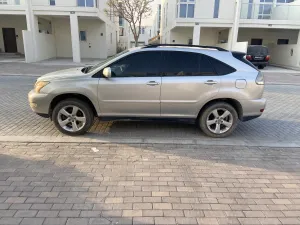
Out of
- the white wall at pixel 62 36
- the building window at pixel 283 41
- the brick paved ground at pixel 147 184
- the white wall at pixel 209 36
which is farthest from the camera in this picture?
the building window at pixel 283 41

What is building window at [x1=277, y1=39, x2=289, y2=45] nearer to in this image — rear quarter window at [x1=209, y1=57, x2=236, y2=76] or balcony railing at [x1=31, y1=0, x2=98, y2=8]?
balcony railing at [x1=31, y1=0, x2=98, y2=8]

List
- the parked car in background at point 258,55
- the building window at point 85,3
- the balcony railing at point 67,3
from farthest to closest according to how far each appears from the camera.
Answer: the building window at point 85,3 < the balcony railing at point 67,3 < the parked car in background at point 258,55

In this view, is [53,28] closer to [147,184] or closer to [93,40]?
[93,40]

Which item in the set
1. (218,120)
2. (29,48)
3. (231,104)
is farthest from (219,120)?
(29,48)

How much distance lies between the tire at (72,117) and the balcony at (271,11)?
19897mm

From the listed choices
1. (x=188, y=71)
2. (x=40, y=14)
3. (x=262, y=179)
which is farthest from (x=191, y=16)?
(x=262, y=179)

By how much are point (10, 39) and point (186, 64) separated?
24101 millimetres

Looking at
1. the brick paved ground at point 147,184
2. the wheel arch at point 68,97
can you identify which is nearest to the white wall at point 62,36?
the wheel arch at point 68,97

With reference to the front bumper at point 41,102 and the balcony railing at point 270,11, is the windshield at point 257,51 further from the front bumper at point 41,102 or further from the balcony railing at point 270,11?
the front bumper at point 41,102

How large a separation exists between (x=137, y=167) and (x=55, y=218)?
1.41 m

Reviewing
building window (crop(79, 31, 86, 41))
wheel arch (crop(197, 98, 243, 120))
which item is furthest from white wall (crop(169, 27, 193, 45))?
wheel arch (crop(197, 98, 243, 120))

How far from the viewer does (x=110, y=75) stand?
4520 millimetres

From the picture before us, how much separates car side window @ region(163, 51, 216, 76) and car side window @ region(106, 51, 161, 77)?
204 mm

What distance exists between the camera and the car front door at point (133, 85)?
463cm
